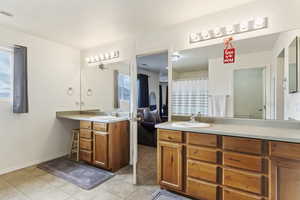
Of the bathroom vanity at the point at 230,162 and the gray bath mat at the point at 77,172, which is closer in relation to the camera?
the bathroom vanity at the point at 230,162

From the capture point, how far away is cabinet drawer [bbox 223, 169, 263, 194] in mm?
1439

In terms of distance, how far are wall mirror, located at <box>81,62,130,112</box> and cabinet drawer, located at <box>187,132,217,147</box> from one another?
1.45 meters

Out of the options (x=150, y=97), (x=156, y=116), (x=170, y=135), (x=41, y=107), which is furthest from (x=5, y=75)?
(x=170, y=135)

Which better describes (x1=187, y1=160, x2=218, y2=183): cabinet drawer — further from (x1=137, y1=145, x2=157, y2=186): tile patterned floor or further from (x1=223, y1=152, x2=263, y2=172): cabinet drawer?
(x1=137, y1=145, x2=157, y2=186): tile patterned floor

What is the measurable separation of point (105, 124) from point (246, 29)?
2.32 metres

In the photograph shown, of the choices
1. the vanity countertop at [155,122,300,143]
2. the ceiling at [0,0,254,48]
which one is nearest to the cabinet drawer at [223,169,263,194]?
the vanity countertop at [155,122,300,143]

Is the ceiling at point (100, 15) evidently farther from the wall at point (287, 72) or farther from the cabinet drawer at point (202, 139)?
the cabinet drawer at point (202, 139)

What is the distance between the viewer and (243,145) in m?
1.49

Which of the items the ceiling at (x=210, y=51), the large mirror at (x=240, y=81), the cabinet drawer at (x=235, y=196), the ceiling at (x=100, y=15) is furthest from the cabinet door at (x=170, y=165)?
the ceiling at (x=100, y=15)

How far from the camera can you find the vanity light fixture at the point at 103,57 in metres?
3.04

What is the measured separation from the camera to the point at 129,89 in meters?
2.86

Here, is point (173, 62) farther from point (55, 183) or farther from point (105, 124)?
point (55, 183)

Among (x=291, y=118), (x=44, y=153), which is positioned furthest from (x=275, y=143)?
(x=44, y=153)

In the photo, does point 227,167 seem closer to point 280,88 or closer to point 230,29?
point 280,88
